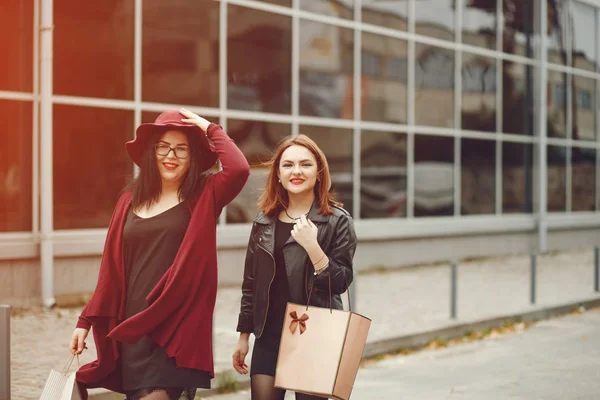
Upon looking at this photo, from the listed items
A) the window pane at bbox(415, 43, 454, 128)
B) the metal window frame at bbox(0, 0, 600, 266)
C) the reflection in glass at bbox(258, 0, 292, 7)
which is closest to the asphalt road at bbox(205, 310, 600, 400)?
the metal window frame at bbox(0, 0, 600, 266)

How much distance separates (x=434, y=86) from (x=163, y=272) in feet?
57.1

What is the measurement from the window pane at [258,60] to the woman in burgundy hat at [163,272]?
463 inches

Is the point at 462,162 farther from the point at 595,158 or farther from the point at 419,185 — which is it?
the point at 595,158

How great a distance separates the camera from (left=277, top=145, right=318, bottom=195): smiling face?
4359 millimetres

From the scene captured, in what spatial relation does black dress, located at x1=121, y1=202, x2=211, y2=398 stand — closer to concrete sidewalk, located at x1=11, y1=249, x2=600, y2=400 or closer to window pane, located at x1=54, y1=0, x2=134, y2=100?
concrete sidewalk, located at x1=11, y1=249, x2=600, y2=400

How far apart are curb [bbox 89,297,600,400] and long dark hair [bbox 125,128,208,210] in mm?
3665

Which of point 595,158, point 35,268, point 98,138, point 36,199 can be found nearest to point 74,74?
point 98,138

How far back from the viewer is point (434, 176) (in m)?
21.0

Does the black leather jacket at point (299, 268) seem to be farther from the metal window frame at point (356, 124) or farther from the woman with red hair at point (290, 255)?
the metal window frame at point (356, 124)

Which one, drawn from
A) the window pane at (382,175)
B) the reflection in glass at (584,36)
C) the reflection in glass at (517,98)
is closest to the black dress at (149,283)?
the window pane at (382,175)

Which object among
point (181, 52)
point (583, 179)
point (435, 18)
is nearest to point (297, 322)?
point (181, 52)

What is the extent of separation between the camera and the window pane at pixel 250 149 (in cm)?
1609

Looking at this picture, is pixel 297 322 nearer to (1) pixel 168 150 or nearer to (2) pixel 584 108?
(1) pixel 168 150

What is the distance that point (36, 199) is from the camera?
13.3 meters
